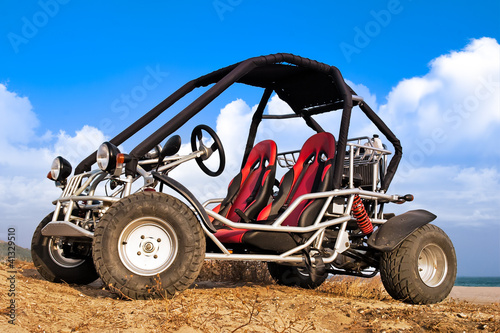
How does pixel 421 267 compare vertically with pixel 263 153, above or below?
below

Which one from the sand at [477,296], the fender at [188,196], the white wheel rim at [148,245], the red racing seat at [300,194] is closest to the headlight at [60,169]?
the fender at [188,196]

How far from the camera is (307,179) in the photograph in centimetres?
655

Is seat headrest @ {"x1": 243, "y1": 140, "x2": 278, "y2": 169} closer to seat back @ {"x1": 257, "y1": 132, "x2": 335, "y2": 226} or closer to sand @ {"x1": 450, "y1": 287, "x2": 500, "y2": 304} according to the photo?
seat back @ {"x1": 257, "y1": 132, "x2": 335, "y2": 226}

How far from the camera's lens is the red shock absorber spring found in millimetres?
6254

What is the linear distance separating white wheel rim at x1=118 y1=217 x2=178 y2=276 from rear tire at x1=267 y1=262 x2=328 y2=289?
3.29 m

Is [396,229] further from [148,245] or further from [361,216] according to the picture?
[148,245]

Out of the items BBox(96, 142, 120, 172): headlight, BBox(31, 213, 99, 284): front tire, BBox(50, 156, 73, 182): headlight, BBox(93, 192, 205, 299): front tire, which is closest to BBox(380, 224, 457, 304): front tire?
BBox(93, 192, 205, 299): front tire

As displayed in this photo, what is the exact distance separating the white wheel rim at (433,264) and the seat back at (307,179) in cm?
158

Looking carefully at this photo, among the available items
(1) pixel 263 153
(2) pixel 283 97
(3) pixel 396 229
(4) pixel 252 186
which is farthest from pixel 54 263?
(3) pixel 396 229

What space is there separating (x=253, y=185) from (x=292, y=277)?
172 cm

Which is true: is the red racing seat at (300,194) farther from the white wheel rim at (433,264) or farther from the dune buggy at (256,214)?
the white wheel rim at (433,264)

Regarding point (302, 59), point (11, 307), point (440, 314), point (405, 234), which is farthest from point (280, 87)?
point (11, 307)

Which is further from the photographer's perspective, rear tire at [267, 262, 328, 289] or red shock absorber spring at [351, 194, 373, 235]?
rear tire at [267, 262, 328, 289]

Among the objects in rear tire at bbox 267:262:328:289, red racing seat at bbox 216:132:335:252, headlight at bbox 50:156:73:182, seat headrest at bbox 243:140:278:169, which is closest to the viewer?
red racing seat at bbox 216:132:335:252
